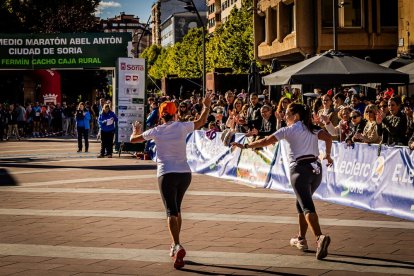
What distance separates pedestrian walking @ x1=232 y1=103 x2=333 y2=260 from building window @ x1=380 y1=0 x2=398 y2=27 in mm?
31941

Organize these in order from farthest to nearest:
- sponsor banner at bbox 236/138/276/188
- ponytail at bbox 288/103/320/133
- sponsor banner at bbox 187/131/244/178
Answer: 1. sponsor banner at bbox 187/131/244/178
2. sponsor banner at bbox 236/138/276/188
3. ponytail at bbox 288/103/320/133

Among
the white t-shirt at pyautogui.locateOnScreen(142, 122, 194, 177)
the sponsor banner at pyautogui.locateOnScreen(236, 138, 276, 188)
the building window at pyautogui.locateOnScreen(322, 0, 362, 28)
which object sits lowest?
the sponsor banner at pyautogui.locateOnScreen(236, 138, 276, 188)

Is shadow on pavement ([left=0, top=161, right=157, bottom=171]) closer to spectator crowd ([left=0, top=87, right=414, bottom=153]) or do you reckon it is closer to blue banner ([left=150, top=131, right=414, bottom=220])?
spectator crowd ([left=0, top=87, right=414, bottom=153])

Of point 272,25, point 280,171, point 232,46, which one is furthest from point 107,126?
point 232,46

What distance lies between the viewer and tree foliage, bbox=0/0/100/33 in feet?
189

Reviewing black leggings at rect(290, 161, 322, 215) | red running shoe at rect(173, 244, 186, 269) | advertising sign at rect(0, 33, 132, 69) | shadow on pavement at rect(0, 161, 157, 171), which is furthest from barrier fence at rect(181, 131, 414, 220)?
advertising sign at rect(0, 33, 132, 69)

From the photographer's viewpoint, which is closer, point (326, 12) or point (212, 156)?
point (212, 156)

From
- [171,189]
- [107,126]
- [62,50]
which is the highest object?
[62,50]

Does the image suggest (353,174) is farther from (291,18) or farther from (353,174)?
(291,18)

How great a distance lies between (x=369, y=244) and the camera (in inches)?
358

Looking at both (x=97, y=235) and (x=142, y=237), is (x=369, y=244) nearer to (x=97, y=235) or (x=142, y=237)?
(x=142, y=237)

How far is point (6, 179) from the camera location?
1777cm

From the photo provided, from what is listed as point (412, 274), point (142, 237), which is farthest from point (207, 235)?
point (412, 274)

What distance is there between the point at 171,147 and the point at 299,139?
143 cm
